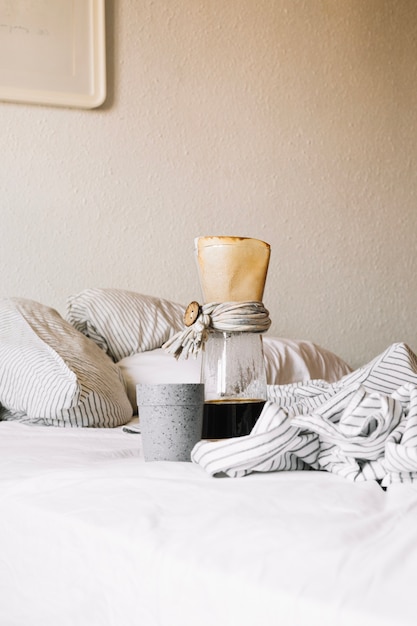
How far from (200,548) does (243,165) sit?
2.15m

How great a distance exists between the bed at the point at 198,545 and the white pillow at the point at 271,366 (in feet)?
2.45

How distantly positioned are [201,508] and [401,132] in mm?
2568

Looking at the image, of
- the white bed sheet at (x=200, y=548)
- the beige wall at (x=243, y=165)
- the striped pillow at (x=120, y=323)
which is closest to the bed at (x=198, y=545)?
the white bed sheet at (x=200, y=548)

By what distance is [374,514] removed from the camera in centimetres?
57

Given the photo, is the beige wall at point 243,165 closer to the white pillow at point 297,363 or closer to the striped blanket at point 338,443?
the white pillow at point 297,363

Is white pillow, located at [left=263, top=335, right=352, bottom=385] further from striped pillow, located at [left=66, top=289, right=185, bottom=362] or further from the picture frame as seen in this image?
the picture frame

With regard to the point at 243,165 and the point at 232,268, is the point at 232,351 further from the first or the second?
the point at 243,165

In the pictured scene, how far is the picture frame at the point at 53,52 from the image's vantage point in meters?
2.18

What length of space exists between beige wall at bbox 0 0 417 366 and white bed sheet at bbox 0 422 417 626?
5.10 ft

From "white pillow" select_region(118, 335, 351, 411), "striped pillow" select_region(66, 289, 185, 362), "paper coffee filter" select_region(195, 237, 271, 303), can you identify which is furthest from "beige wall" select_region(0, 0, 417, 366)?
"paper coffee filter" select_region(195, 237, 271, 303)

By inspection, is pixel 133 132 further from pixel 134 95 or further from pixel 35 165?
pixel 35 165

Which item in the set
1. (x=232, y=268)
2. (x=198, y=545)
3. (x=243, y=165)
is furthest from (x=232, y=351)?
(x=243, y=165)

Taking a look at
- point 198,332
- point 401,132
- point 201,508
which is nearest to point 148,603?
point 201,508

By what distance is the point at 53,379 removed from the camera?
132cm
